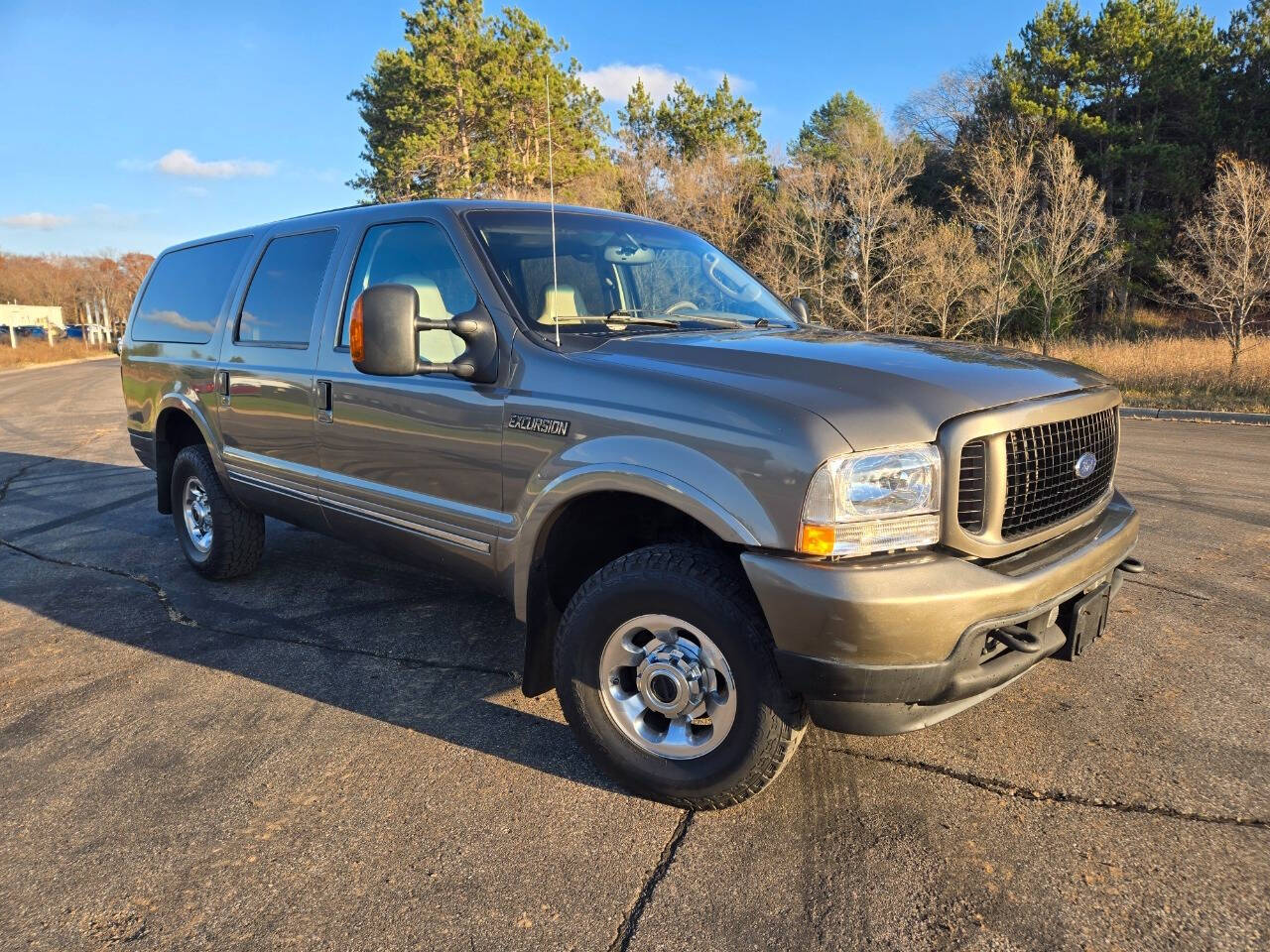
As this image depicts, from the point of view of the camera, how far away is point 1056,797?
268 centimetres

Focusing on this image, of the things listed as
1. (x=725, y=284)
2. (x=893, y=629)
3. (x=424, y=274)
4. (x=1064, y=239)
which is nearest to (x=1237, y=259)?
(x=1064, y=239)

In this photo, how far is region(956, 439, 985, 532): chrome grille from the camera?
7.70 ft

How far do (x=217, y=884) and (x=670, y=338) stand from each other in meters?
2.18

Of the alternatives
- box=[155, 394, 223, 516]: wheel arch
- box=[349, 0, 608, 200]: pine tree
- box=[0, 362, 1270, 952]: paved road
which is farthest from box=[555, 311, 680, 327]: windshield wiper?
box=[349, 0, 608, 200]: pine tree

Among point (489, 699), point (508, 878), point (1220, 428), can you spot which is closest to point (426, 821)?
point (508, 878)

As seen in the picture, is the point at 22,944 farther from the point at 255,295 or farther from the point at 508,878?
the point at 255,295

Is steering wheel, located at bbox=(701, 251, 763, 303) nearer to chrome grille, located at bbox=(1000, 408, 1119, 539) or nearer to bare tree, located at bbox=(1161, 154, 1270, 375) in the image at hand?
chrome grille, located at bbox=(1000, 408, 1119, 539)

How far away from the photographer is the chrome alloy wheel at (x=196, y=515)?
5.09m

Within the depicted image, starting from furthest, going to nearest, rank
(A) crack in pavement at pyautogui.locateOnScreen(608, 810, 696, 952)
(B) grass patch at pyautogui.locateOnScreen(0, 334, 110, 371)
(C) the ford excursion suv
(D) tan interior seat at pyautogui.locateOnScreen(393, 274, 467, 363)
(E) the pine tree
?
1. (B) grass patch at pyautogui.locateOnScreen(0, 334, 110, 371)
2. (E) the pine tree
3. (D) tan interior seat at pyautogui.locateOnScreen(393, 274, 467, 363)
4. (C) the ford excursion suv
5. (A) crack in pavement at pyautogui.locateOnScreen(608, 810, 696, 952)

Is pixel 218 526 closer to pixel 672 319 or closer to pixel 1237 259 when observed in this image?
pixel 672 319

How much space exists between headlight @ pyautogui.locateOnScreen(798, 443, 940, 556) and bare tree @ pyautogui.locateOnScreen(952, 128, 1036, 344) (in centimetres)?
2809

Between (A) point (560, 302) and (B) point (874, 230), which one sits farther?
(B) point (874, 230)

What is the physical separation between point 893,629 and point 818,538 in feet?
0.98

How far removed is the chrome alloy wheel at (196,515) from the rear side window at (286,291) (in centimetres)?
120
